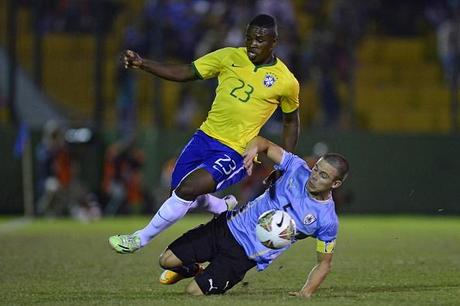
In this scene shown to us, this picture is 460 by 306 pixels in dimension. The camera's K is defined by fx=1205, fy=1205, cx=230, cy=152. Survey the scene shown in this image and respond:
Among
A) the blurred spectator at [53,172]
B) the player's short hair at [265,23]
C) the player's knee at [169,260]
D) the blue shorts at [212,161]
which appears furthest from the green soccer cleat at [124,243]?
the blurred spectator at [53,172]

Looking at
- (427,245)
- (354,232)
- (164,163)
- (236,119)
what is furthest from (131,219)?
(236,119)

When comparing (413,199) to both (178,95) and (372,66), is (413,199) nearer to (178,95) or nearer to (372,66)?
(372,66)

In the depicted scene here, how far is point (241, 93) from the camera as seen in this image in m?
10.9

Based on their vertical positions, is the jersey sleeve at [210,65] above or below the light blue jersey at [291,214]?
above

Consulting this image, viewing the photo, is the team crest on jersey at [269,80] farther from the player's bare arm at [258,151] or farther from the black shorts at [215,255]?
the black shorts at [215,255]

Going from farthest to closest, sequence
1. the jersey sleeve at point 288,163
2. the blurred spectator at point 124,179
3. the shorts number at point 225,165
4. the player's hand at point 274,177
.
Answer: the blurred spectator at point 124,179, the shorts number at point 225,165, the player's hand at point 274,177, the jersey sleeve at point 288,163

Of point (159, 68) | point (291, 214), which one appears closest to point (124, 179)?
point (159, 68)

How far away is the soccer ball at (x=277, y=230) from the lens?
31.7 feet

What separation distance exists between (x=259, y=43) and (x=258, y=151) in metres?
1.43

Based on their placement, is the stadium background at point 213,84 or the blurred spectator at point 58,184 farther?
the blurred spectator at point 58,184

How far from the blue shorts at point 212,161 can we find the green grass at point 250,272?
0.98 metres

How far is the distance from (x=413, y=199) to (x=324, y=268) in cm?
1620

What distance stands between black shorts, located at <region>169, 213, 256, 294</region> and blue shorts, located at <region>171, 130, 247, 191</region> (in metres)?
0.57

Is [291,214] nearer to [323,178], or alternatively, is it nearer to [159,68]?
[323,178]
